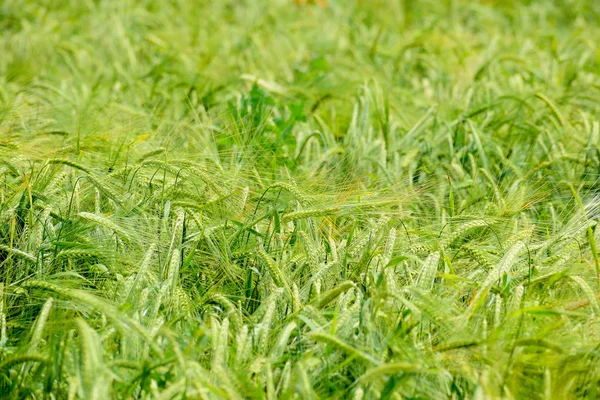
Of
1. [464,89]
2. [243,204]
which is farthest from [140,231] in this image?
[464,89]

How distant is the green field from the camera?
1681 mm

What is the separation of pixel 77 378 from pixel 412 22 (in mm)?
4497

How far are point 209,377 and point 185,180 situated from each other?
0.85 metres

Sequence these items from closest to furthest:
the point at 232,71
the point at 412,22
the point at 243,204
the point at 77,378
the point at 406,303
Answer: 1. the point at 77,378
2. the point at 406,303
3. the point at 243,204
4. the point at 232,71
5. the point at 412,22

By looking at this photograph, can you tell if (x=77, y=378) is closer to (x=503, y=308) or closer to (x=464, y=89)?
(x=503, y=308)

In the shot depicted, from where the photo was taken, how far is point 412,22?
5.59 metres

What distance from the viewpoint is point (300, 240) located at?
225 cm

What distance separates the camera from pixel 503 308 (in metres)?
1.94

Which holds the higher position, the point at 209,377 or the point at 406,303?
the point at 406,303

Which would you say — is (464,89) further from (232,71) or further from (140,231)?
(140,231)

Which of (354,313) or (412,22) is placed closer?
(354,313)

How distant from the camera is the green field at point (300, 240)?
168 centimetres

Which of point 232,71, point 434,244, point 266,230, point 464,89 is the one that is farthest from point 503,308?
point 232,71

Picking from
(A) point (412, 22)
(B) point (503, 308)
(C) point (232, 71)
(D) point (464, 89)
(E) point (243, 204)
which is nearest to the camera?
(B) point (503, 308)
